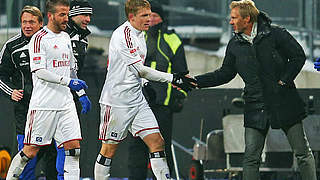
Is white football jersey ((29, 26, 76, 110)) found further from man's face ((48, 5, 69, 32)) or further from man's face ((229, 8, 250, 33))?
man's face ((229, 8, 250, 33))

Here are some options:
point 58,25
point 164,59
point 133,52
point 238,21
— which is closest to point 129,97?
point 133,52

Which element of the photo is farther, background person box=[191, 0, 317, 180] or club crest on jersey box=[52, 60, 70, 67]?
background person box=[191, 0, 317, 180]

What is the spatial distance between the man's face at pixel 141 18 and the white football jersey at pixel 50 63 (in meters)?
0.65

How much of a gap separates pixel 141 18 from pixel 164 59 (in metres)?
1.85

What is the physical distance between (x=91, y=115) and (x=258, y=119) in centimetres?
349

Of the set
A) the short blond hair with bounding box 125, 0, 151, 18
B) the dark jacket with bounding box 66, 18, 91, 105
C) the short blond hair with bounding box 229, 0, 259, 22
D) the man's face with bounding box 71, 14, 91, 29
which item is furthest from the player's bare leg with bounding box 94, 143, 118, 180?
the short blond hair with bounding box 229, 0, 259, 22

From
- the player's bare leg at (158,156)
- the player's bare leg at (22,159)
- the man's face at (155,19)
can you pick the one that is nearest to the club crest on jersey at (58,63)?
the player's bare leg at (22,159)

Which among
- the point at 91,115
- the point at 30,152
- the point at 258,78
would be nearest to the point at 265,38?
the point at 258,78

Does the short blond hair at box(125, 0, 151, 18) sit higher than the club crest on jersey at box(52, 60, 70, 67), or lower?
higher

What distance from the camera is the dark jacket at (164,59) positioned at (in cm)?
1235

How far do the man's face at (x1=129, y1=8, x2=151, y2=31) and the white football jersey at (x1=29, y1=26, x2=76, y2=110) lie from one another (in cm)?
65

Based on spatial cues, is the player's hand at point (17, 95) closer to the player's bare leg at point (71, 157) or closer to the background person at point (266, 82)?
the player's bare leg at point (71, 157)

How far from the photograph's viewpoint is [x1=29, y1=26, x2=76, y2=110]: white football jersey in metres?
10.4

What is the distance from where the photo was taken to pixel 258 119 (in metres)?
10.9
